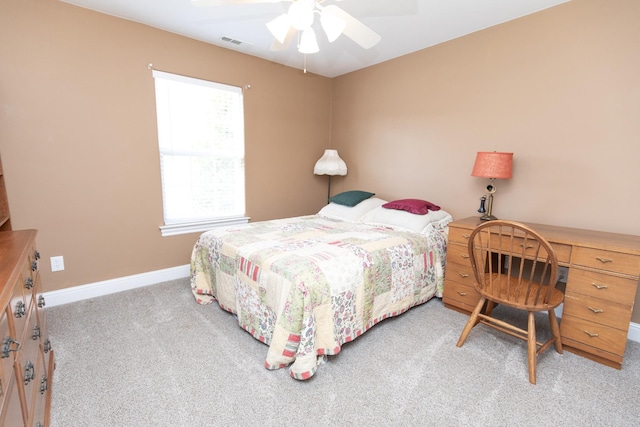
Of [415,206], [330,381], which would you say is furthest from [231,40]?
[330,381]

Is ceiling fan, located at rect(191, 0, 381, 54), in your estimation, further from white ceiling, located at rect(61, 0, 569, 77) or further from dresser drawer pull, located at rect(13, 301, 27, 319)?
dresser drawer pull, located at rect(13, 301, 27, 319)

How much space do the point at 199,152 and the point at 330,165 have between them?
1.50 metres

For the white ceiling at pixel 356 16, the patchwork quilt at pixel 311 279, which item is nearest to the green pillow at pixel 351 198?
the patchwork quilt at pixel 311 279

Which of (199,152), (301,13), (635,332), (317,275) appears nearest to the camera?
(301,13)

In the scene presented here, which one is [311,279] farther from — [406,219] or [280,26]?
[280,26]

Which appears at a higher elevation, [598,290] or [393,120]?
[393,120]

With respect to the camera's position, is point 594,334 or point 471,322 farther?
point 471,322

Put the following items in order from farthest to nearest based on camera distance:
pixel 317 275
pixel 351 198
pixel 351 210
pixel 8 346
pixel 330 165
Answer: pixel 330 165, pixel 351 198, pixel 351 210, pixel 317 275, pixel 8 346

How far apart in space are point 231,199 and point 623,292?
3.24m

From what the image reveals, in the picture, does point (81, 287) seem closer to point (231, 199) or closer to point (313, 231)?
point (231, 199)

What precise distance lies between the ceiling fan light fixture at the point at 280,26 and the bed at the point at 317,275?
1.35m

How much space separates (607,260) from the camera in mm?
1741

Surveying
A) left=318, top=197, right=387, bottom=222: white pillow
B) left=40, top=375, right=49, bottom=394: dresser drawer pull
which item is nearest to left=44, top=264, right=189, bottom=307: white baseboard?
left=40, top=375, right=49, bottom=394: dresser drawer pull

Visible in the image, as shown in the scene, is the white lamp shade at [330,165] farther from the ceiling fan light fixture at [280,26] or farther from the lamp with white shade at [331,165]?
the ceiling fan light fixture at [280,26]
